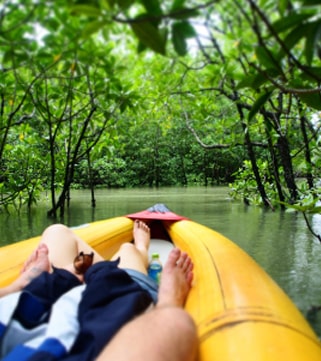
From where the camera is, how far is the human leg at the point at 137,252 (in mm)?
1475

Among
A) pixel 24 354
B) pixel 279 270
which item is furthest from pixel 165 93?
pixel 24 354

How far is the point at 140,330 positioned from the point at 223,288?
1.50 feet

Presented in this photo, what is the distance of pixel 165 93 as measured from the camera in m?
1.97

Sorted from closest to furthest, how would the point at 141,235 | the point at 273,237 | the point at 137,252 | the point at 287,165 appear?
the point at 137,252
the point at 141,235
the point at 273,237
the point at 287,165

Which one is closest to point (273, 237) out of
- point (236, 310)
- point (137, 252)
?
point (137, 252)

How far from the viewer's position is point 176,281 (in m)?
1.14

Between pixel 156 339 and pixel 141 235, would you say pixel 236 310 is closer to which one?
pixel 156 339

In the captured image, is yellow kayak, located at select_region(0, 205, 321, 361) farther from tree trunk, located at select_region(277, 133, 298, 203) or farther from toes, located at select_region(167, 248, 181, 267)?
tree trunk, located at select_region(277, 133, 298, 203)

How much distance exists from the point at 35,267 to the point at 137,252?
1.92 feet

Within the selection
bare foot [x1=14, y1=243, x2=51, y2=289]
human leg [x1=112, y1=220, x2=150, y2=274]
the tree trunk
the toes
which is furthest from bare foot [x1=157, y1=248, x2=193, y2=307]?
the tree trunk

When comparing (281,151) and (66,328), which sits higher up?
(281,151)

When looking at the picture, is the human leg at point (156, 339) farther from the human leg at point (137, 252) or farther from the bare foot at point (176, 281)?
the human leg at point (137, 252)

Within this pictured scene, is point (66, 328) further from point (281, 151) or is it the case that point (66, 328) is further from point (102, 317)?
point (281, 151)

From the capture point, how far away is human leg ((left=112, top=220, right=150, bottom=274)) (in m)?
1.47
